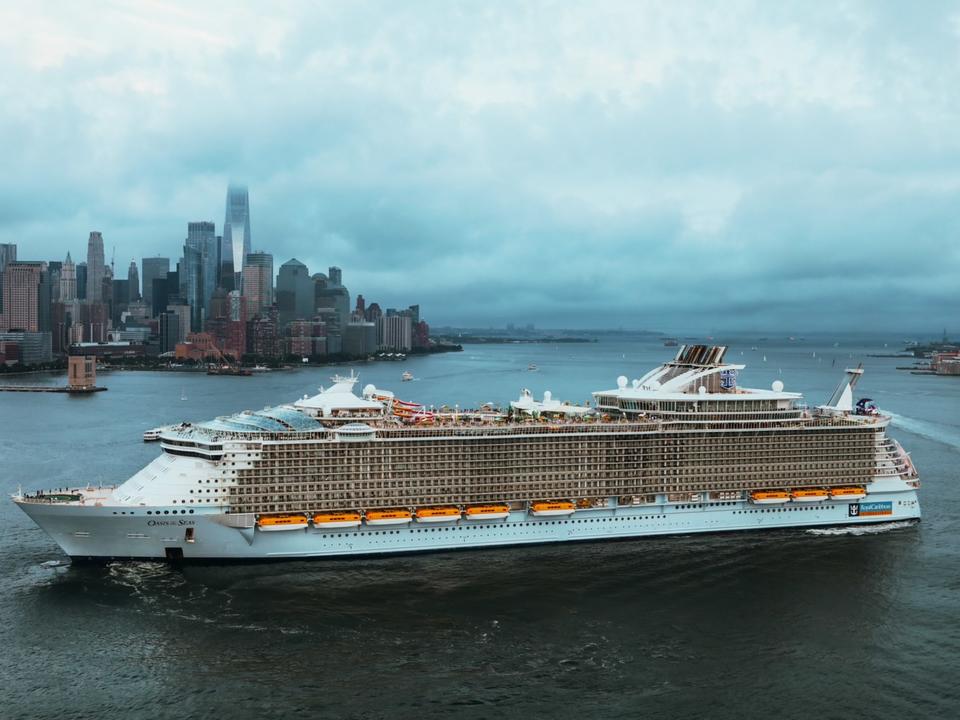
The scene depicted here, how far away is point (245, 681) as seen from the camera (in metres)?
16.9

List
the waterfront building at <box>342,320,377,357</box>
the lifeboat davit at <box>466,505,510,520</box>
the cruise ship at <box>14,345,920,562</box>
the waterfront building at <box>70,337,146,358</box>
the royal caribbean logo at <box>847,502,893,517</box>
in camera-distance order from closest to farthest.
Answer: the cruise ship at <box>14,345,920,562</box> < the lifeboat davit at <box>466,505,510,520</box> < the royal caribbean logo at <box>847,502,893,517</box> < the waterfront building at <box>70,337,146,358</box> < the waterfront building at <box>342,320,377,357</box>

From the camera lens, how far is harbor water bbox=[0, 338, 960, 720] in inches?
644

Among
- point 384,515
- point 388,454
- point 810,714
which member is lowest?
point 810,714

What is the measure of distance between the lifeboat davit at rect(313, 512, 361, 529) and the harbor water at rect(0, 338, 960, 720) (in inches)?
41.6

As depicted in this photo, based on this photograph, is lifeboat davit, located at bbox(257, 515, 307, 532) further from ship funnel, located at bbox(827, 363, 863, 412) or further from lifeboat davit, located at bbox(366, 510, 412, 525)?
ship funnel, located at bbox(827, 363, 863, 412)

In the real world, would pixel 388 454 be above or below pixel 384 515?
above

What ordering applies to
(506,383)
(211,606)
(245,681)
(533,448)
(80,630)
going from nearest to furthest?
(245,681)
(80,630)
(211,606)
(533,448)
(506,383)

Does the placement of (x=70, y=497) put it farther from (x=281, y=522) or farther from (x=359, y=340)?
(x=359, y=340)

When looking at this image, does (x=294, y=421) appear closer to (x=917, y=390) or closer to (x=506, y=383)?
(x=506, y=383)

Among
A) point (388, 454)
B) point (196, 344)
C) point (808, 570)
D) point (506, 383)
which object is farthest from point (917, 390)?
point (196, 344)

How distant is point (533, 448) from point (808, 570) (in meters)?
8.03

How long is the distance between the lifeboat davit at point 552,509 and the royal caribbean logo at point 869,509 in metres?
9.30

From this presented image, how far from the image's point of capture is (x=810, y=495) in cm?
2706

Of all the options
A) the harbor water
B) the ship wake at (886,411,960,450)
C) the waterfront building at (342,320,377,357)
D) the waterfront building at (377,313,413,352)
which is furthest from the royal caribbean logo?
the waterfront building at (377,313,413,352)
